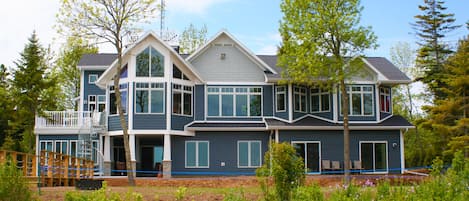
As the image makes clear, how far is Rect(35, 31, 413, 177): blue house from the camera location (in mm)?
25438

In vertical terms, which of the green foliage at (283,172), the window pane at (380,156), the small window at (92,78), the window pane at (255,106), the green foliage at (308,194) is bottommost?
the window pane at (380,156)

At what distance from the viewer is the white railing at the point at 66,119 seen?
26.2 meters

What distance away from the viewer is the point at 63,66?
43.0m

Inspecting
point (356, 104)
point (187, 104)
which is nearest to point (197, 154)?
point (187, 104)

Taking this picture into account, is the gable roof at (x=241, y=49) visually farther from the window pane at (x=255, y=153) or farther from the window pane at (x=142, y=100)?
the window pane at (x=255, y=153)

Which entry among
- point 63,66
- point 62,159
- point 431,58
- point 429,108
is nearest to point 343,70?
point 429,108

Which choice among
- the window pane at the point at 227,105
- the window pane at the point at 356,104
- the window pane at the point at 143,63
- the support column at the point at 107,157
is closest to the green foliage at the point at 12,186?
the window pane at the point at 143,63

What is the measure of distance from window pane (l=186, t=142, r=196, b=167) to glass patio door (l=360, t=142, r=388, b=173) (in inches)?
301

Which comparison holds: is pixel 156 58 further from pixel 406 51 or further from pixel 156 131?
pixel 406 51

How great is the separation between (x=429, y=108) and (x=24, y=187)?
2349cm

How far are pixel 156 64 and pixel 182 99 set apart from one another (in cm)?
199

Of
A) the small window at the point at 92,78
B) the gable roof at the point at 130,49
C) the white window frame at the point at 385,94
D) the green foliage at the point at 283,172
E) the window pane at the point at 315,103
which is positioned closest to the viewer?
the green foliage at the point at 283,172

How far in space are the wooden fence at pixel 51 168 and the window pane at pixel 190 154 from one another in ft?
15.3

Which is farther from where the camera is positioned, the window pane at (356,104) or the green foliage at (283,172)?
the window pane at (356,104)
